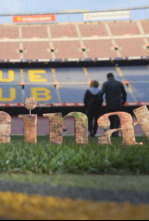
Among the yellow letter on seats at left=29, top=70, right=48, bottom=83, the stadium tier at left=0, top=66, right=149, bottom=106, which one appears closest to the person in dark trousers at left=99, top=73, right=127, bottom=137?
the stadium tier at left=0, top=66, right=149, bottom=106

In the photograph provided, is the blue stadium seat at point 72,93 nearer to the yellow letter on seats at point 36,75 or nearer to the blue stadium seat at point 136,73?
the yellow letter on seats at point 36,75

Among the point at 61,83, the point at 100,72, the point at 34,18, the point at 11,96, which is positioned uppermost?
the point at 34,18

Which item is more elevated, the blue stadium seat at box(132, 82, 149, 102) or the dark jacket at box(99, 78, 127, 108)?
the blue stadium seat at box(132, 82, 149, 102)

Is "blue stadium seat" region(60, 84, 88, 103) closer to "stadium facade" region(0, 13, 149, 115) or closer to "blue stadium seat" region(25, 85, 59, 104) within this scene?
"stadium facade" region(0, 13, 149, 115)

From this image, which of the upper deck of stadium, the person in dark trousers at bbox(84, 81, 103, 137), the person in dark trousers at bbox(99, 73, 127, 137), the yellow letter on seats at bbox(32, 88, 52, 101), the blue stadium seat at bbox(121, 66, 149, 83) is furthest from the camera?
the upper deck of stadium

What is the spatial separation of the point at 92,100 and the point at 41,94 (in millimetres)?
11644

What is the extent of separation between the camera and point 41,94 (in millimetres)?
19844

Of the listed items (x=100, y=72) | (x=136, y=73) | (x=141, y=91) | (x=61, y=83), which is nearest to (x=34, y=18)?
(x=100, y=72)

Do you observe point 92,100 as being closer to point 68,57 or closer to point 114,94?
point 114,94

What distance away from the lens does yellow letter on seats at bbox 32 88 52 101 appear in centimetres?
1940

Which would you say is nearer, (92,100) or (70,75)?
(92,100)

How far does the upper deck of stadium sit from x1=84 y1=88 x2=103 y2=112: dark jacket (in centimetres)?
1338

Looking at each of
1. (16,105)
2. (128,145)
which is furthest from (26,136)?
(16,105)

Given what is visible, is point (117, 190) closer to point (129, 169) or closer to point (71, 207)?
point (71, 207)
